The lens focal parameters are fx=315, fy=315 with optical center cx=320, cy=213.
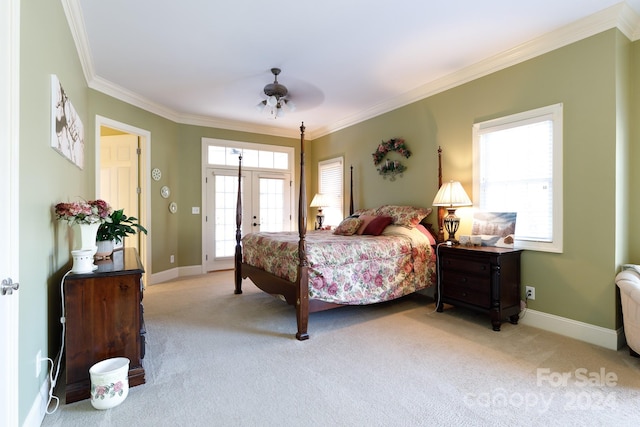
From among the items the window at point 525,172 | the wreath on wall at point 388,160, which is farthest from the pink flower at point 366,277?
the wreath on wall at point 388,160

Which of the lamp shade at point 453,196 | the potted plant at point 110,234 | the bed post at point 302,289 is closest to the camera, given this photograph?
the potted plant at point 110,234

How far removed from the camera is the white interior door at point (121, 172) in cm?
484

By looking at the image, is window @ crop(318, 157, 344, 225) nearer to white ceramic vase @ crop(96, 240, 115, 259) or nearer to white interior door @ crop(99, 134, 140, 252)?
white interior door @ crop(99, 134, 140, 252)

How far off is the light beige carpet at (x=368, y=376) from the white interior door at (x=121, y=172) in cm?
Result: 232

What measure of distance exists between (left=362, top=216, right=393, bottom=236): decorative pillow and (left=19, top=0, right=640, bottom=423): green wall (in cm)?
60

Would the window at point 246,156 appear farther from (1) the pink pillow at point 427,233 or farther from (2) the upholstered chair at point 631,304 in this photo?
(2) the upholstered chair at point 631,304

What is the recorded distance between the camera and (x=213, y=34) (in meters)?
2.89

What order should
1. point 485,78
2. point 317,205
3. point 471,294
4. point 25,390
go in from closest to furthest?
→ point 25,390
point 471,294
point 485,78
point 317,205

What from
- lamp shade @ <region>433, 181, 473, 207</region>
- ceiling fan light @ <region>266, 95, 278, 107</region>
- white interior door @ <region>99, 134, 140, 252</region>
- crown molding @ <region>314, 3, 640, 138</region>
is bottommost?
lamp shade @ <region>433, 181, 473, 207</region>

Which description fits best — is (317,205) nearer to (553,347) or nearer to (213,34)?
(213,34)

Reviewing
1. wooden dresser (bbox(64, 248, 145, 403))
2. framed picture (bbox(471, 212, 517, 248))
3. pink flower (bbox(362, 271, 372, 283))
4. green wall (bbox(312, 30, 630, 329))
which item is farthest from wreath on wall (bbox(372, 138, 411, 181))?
wooden dresser (bbox(64, 248, 145, 403))

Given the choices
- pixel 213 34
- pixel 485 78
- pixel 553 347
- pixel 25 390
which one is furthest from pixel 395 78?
pixel 25 390

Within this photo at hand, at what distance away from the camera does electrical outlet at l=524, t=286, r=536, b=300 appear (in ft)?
10.1

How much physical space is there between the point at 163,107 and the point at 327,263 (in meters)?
3.87
